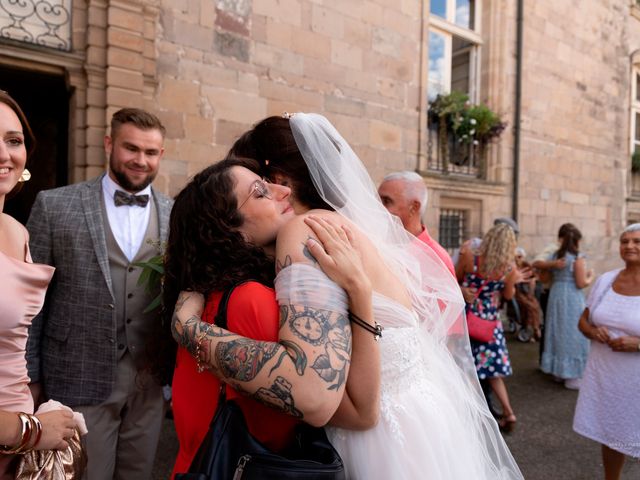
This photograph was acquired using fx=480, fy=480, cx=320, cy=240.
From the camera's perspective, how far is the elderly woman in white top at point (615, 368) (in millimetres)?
3037

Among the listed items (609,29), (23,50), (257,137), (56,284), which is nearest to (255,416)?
(257,137)

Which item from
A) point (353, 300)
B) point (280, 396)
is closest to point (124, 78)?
point (353, 300)

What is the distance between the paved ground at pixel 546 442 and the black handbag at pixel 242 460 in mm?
2482

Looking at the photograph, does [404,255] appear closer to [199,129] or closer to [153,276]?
[153,276]

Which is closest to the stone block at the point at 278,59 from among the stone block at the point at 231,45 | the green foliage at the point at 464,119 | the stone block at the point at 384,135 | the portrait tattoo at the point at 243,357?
the stone block at the point at 231,45

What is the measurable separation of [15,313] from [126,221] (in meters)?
1.04

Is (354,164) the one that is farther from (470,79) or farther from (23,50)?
(470,79)

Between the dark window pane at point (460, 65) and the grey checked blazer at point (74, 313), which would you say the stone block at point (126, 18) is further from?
the dark window pane at point (460, 65)

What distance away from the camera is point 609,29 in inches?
410

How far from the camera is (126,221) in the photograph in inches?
93.4

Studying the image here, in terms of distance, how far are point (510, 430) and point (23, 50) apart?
536cm

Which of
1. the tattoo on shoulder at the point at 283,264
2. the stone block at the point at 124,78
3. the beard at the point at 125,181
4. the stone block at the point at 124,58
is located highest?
the stone block at the point at 124,58

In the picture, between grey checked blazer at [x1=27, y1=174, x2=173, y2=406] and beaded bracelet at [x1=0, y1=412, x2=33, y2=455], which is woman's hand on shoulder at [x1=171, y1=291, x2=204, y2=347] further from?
grey checked blazer at [x1=27, y1=174, x2=173, y2=406]

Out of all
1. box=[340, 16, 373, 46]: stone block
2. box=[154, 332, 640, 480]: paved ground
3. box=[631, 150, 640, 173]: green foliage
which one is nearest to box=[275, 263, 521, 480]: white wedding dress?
box=[154, 332, 640, 480]: paved ground
